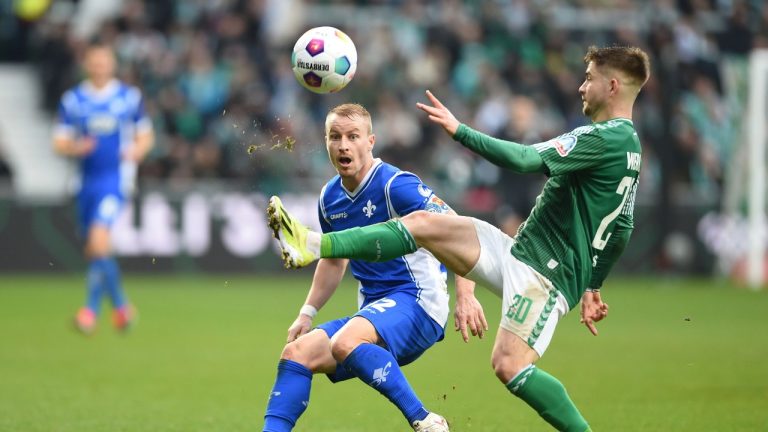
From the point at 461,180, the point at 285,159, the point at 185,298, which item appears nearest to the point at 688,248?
the point at 461,180

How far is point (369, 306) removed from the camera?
20.7ft

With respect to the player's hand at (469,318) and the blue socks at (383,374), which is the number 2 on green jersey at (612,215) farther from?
the blue socks at (383,374)

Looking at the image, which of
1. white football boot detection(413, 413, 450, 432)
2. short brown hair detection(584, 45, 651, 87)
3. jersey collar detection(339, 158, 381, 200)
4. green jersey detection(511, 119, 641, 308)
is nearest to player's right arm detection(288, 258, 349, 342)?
jersey collar detection(339, 158, 381, 200)

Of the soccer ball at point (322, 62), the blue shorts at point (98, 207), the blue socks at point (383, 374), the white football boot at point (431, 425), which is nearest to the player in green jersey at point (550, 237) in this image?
the white football boot at point (431, 425)

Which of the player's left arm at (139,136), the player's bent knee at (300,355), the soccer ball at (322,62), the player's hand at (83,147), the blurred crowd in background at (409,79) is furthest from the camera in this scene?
the blurred crowd in background at (409,79)

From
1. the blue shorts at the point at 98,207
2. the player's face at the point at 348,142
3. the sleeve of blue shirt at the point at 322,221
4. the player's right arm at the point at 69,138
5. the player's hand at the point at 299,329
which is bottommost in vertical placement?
the blue shorts at the point at 98,207

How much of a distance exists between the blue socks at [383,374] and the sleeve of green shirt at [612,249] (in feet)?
3.85

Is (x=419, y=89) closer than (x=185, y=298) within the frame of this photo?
No

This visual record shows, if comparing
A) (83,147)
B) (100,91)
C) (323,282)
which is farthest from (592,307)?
(100,91)

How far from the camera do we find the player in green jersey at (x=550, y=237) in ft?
18.6

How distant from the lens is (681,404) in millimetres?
8188

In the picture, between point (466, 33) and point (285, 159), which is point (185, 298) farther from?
point (466, 33)

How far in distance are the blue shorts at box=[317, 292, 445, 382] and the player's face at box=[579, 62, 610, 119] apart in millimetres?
1400

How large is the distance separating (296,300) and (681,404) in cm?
859
